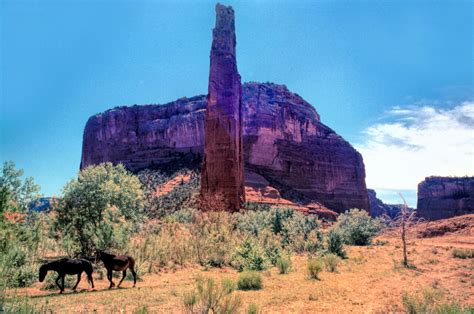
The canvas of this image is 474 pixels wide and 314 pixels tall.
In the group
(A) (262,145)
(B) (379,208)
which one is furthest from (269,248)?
(B) (379,208)

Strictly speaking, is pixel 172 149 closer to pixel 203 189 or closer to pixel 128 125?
pixel 128 125

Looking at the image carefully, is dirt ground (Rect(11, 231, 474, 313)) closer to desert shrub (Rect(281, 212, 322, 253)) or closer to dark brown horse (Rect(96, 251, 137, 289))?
dark brown horse (Rect(96, 251, 137, 289))

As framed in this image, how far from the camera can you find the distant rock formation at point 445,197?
241ft

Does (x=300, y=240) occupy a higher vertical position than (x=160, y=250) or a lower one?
lower

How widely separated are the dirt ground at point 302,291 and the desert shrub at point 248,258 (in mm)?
460

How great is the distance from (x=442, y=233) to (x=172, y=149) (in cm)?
5809

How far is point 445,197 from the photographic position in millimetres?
77062

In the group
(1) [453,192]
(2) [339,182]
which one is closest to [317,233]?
(2) [339,182]

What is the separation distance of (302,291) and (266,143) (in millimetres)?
61212

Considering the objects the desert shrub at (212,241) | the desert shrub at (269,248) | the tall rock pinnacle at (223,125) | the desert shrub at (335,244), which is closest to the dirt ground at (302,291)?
the desert shrub at (212,241)

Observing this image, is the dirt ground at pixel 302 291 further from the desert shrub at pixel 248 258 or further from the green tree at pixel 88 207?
the green tree at pixel 88 207

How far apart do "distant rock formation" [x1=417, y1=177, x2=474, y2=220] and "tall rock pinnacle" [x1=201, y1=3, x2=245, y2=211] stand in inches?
2292

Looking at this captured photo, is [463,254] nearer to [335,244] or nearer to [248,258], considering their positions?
[335,244]

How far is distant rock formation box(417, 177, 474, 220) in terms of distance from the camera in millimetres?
73562
